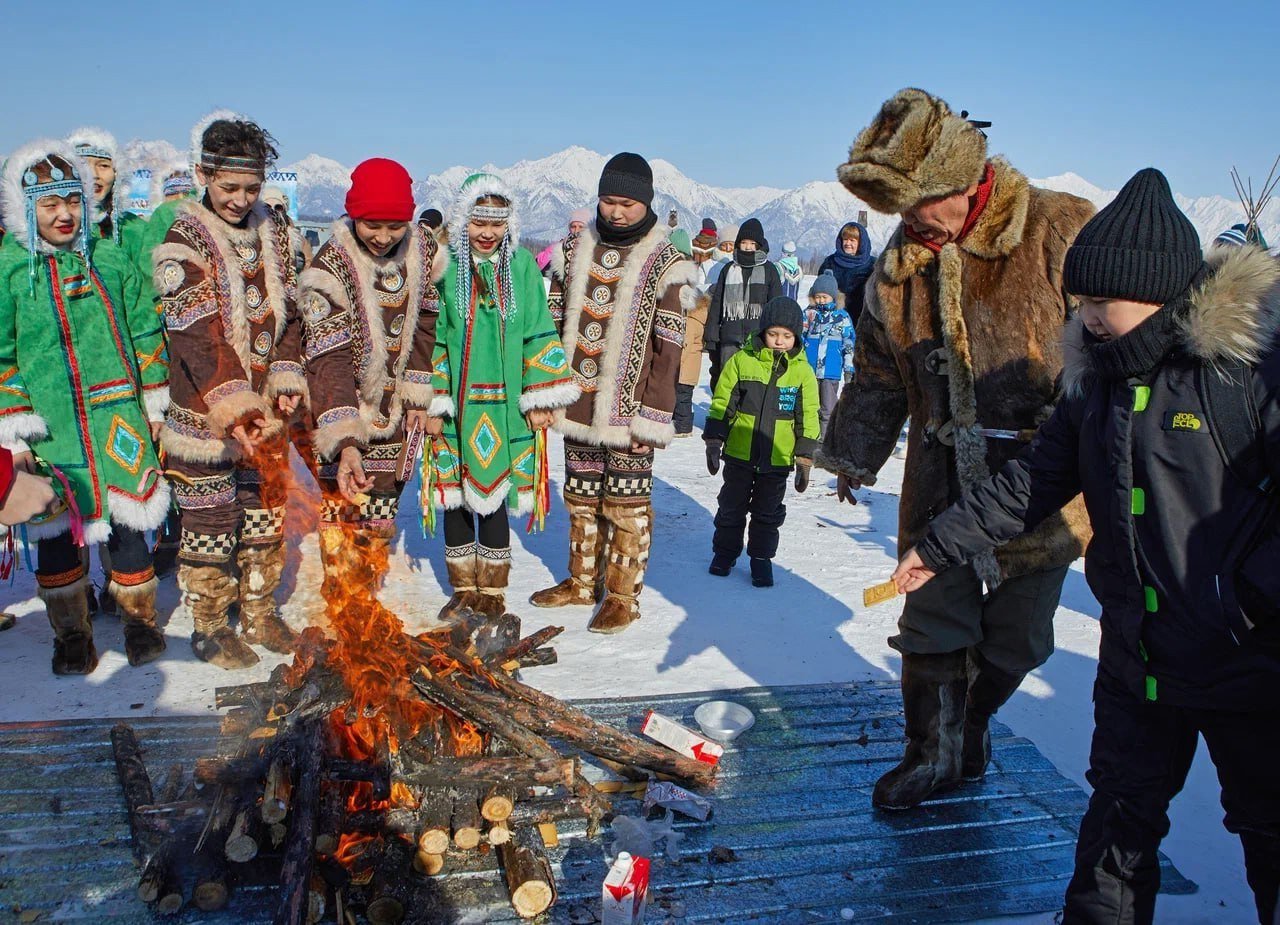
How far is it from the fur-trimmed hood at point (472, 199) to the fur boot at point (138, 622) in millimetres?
2330

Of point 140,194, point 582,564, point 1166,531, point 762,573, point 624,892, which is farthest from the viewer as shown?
point 140,194

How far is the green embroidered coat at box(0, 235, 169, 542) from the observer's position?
3748mm

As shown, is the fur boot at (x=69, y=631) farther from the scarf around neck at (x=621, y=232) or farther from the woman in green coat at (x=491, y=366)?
the scarf around neck at (x=621, y=232)

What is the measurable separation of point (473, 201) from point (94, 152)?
1.88 metres

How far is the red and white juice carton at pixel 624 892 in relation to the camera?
2359mm

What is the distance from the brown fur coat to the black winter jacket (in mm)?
546

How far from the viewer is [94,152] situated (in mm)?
4273

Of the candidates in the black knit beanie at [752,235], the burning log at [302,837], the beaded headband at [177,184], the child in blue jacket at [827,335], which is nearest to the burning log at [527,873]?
the burning log at [302,837]

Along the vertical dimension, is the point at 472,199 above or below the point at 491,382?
above

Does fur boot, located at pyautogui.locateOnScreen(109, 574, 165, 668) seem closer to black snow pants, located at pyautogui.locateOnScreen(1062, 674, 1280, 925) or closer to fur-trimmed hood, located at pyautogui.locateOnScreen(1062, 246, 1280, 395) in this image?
black snow pants, located at pyautogui.locateOnScreen(1062, 674, 1280, 925)

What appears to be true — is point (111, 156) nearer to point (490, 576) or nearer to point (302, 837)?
point (490, 576)

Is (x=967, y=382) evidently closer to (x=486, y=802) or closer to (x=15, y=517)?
(x=486, y=802)

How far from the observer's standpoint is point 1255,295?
1.98 meters

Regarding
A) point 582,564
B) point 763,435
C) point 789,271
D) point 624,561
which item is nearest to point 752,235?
point 789,271
